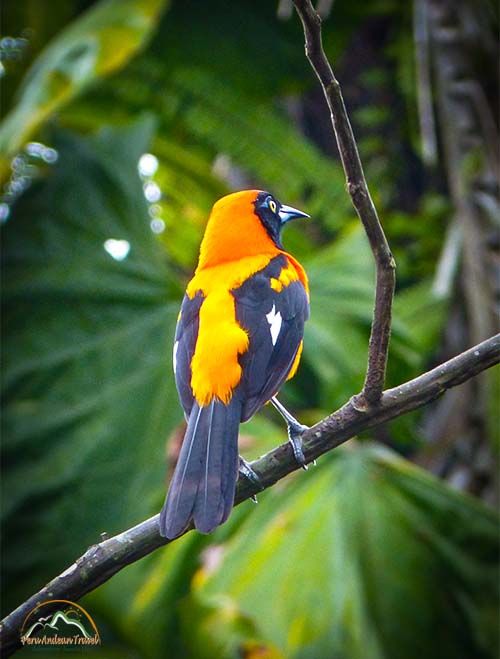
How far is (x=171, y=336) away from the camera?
19.5ft

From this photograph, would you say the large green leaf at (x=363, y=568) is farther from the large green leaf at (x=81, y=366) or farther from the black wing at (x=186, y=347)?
the black wing at (x=186, y=347)

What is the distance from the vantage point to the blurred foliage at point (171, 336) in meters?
5.22

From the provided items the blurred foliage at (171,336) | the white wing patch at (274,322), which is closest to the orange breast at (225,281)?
the white wing patch at (274,322)

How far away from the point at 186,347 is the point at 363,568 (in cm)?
249

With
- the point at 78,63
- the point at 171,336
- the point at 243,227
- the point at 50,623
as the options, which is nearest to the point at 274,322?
the point at 243,227

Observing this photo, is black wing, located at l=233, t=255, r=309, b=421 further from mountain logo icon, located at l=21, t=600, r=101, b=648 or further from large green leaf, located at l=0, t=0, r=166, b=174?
large green leaf, located at l=0, t=0, r=166, b=174

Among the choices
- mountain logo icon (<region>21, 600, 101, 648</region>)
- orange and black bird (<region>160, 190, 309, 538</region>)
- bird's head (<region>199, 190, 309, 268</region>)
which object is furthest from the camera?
bird's head (<region>199, 190, 309, 268</region>)

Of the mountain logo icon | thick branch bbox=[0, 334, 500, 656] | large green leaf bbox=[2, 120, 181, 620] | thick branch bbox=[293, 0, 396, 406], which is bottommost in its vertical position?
large green leaf bbox=[2, 120, 181, 620]

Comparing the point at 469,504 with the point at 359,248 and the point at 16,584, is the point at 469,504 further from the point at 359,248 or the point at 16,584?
the point at 16,584

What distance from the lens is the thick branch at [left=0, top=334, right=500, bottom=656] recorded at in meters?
2.53

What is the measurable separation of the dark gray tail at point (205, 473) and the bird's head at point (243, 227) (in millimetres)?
932

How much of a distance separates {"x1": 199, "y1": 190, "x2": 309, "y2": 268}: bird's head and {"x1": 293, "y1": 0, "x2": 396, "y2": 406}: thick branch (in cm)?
129

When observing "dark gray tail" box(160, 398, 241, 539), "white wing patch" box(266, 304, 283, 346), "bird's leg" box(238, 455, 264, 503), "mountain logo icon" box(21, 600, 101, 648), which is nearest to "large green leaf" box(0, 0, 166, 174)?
"white wing patch" box(266, 304, 283, 346)

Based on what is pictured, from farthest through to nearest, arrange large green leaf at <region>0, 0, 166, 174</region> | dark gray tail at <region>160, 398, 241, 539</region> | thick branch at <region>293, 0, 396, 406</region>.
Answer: large green leaf at <region>0, 0, 166, 174</region> → dark gray tail at <region>160, 398, 241, 539</region> → thick branch at <region>293, 0, 396, 406</region>
